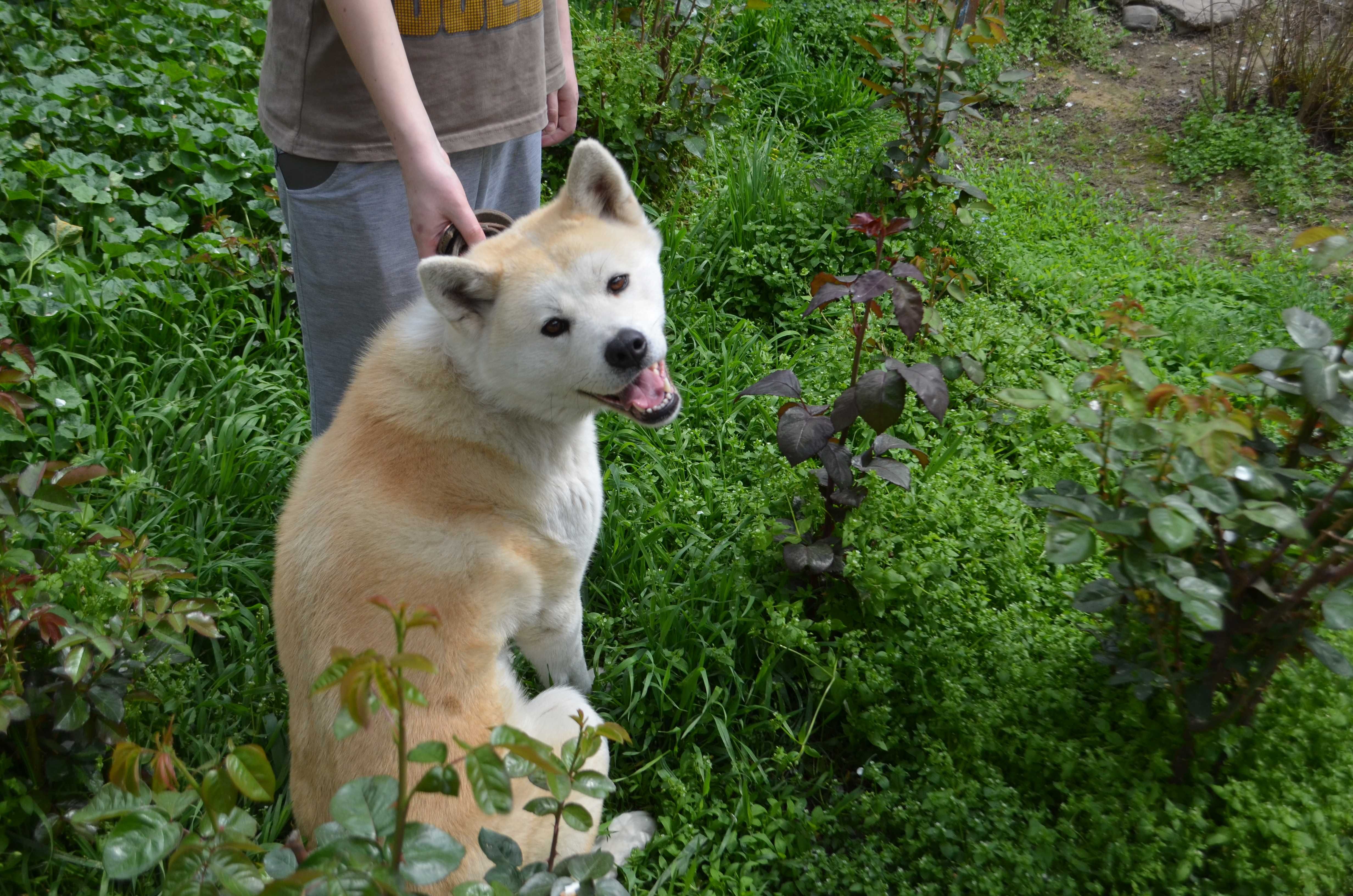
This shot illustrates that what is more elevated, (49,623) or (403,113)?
(403,113)

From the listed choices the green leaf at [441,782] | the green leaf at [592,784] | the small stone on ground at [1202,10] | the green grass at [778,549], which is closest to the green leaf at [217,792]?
the green leaf at [441,782]

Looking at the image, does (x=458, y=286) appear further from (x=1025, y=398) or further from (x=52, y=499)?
(x=1025, y=398)

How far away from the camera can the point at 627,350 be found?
207cm

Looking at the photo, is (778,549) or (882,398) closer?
(882,398)

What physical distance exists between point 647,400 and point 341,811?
1.32 meters

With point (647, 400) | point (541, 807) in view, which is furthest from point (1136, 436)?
point (541, 807)

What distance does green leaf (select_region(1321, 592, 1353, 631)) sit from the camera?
1.70 m

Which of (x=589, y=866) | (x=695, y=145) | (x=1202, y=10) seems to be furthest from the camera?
(x=1202, y=10)

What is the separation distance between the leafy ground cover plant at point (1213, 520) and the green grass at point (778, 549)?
17 cm

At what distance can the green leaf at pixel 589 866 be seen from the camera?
51.4 inches

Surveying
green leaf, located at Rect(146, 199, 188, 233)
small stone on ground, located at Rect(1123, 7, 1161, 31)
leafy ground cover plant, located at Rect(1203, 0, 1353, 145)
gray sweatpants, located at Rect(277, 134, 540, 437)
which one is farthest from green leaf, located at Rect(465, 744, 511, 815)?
small stone on ground, located at Rect(1123, 7, 1161, 31)


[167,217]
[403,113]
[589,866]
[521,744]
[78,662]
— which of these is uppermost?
[403,113]

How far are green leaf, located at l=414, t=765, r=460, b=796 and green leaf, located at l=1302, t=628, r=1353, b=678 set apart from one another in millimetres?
1800

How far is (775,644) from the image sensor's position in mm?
2615
